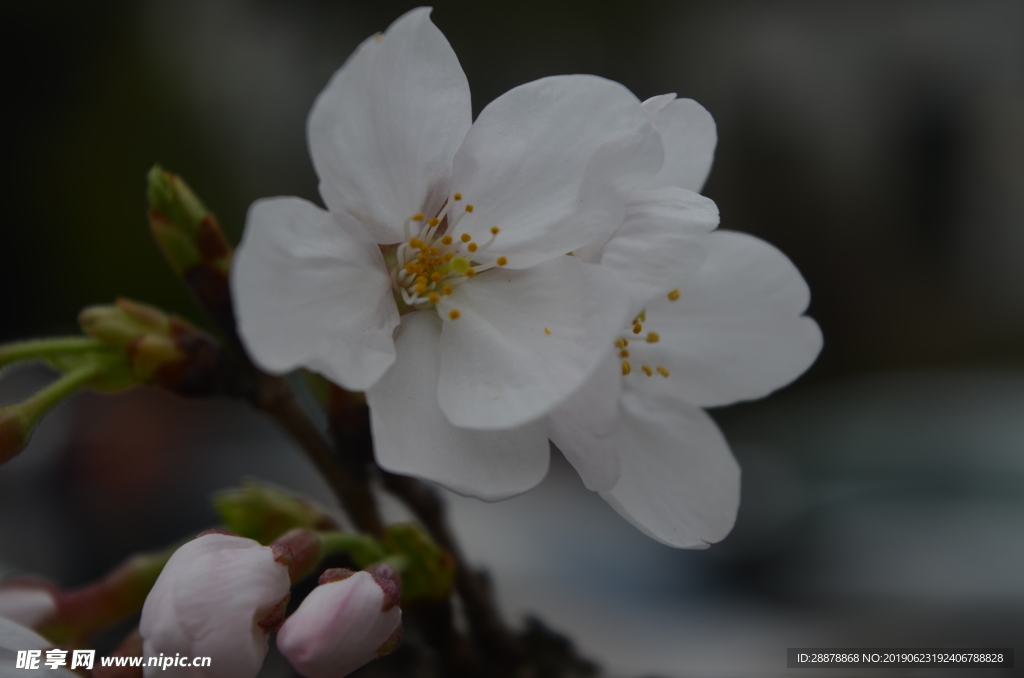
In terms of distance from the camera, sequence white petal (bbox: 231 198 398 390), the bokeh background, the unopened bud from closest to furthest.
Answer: white petal (bbox: 231 198 398 390) < the unopened bud < the bokeh background

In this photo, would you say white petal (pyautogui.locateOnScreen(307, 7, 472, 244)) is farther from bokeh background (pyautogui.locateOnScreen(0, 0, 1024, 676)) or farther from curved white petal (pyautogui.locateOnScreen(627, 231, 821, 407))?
bokeh background (pyautogui.locateOnScreen(0, 0, 1024, 676))

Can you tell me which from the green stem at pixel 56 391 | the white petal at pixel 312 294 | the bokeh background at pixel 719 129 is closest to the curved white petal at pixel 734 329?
the white petal at pixel 312 294

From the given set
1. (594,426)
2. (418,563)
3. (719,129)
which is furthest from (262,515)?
(719,129)

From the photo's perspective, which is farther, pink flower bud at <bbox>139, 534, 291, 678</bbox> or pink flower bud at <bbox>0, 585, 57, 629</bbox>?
pink flower bud at <bbox>0, 585, 57, 629</bbox>

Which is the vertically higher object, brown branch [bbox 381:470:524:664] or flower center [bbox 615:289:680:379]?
flower center [bbox 615:289:680:379]

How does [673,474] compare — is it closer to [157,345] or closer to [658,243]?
[658,243]

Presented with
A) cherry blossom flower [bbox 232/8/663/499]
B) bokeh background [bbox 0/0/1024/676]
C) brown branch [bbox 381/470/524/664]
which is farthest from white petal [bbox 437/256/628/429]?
bokeh background [bbox 0/0/1024/676]

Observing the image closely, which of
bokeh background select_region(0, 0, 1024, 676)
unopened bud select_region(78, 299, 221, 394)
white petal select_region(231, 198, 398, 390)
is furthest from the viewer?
bokeh background select_region(0, 0, 1024, 676)
